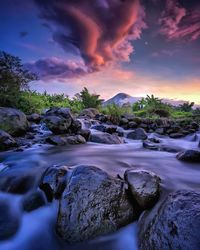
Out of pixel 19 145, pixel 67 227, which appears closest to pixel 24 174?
pixel 67 227

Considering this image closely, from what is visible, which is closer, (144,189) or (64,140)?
(144,189)

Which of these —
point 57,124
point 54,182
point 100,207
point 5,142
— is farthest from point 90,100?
point 100,207

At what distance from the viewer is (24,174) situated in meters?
4.69

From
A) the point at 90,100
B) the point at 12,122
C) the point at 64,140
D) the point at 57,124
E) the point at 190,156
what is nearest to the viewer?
the point at 190,156

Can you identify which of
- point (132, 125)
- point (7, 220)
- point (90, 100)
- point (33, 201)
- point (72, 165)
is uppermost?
point (90, 100)

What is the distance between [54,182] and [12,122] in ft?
21.2

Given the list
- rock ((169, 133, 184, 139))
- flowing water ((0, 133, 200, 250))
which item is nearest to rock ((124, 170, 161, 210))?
flowing water ((0, 133, 200, 250))

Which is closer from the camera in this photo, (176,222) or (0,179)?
(176,222)

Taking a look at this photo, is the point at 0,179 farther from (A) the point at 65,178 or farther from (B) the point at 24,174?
(A) the point at 65,178

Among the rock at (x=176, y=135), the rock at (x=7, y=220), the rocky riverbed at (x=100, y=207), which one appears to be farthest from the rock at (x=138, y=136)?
the rock at (x=7, y=220)

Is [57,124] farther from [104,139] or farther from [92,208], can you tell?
[92,208]

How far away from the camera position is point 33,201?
12.5 ft

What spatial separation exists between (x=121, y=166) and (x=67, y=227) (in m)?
2.64

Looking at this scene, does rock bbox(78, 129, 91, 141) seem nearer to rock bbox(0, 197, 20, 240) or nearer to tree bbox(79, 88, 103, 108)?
rock bbox(0, 197, 20, 240)
